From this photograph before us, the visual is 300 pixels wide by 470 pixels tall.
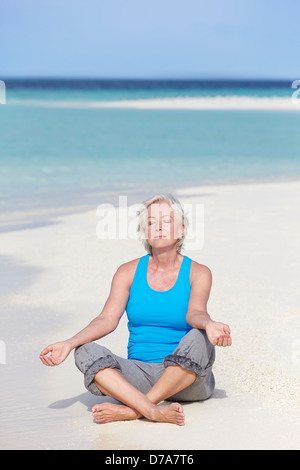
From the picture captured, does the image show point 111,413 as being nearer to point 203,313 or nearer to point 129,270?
point 203,313

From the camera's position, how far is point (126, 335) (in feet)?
17.6

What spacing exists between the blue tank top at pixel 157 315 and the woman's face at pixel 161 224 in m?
0.16

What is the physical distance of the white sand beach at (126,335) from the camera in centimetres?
361

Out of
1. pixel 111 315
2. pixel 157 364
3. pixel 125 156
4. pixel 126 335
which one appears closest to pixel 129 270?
pixel 111 315

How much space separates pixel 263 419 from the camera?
376 centimetres

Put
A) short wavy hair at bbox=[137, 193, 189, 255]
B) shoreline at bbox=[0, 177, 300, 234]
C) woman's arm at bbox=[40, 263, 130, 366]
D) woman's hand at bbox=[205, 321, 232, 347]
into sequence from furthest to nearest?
shoreline at bbox=[0, 177, 300, 234] → short wavy hair at bbox=[137, 193, 189, 255] → woman's arm at bbox=[40, 263, 130, 366] → woman's hand at bbox=[205, 321, 232, 347]

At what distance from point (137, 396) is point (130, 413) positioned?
3.5 inches

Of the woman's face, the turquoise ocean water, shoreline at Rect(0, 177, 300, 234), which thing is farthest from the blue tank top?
the turquoise ocean water

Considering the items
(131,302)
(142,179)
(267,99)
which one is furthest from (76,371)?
(267,99)

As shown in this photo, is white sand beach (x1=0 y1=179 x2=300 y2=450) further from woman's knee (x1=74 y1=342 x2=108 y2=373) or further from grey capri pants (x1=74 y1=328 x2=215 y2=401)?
woman's knee (x1=74 y1=342 x2=108 y2=373)

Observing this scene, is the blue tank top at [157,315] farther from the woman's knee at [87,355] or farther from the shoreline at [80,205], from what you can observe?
the shoreline at [80,205]

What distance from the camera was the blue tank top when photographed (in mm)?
3906

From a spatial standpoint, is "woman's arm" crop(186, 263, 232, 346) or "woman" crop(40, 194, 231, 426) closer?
"woman's arm" crop(186, 263, 232, 346)

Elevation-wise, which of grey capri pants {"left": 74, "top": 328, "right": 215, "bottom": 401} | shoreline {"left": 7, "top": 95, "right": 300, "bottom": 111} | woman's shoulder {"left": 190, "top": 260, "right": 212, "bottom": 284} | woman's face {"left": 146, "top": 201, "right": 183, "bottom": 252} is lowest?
grey capri pants {"left": 74, "top": 328, "right": 215, "bottom": 401}
